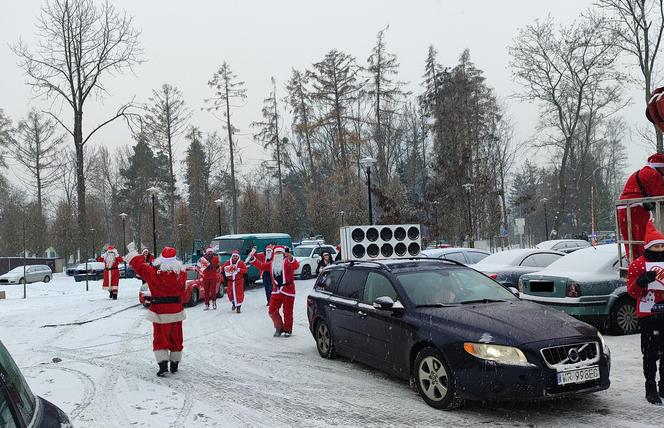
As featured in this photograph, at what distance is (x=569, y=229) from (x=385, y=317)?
3157 inches

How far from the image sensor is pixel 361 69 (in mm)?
40000

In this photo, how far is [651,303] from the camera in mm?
5570

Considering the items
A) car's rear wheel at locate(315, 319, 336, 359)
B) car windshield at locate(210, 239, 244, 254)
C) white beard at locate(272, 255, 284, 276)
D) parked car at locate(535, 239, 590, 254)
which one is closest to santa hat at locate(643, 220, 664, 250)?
car's rear wheel at locate(315, 319, 336, 359)

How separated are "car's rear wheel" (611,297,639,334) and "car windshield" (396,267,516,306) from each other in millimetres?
3480

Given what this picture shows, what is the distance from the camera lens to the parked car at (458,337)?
5160mm

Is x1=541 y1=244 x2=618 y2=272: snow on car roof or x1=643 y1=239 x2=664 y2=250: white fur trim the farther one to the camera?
x1=541 y1=244 x2=618 y2=272: snow on car roof

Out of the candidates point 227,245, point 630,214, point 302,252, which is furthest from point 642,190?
point 302,252

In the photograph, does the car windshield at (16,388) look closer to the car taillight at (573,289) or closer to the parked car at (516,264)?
the car taillight at (573,289)

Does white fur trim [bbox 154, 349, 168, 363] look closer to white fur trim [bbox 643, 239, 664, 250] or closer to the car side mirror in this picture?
the car side mirror

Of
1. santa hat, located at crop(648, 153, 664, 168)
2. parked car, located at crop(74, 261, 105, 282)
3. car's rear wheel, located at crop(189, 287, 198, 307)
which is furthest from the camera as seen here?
parked car, located at crop(74, 261, 105, 282)

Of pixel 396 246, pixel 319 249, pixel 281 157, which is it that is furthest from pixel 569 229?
pixel 396 246

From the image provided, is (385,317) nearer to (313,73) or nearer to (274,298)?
(274,298)

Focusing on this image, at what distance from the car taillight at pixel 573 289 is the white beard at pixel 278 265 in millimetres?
4957

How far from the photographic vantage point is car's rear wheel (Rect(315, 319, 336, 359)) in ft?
26.6
